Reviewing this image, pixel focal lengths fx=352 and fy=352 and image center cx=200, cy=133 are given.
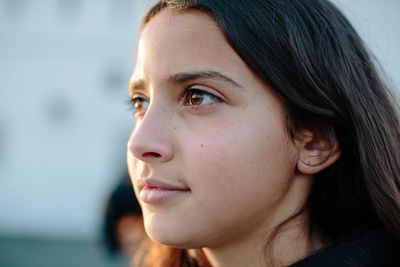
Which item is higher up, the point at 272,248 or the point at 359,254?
the point at 272,248

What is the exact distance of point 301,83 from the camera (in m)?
1.67

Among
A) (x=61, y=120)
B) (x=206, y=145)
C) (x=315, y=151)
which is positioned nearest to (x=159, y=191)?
(x=206, y=145)

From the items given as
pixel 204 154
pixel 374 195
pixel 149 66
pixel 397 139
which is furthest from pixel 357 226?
pixel 149 66

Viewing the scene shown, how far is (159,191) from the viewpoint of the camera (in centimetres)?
161

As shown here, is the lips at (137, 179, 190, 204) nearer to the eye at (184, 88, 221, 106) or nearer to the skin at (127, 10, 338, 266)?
the skin at (127, 10, 338, 266)

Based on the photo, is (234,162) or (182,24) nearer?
(234,162)

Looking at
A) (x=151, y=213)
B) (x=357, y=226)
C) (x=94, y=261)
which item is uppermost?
(x=94, y=261)

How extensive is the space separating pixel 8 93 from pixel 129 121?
576 cm

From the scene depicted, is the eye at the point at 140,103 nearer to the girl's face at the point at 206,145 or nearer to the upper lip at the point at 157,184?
the girl's face at the point at 206,145

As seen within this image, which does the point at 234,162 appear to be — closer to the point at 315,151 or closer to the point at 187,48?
the point at 315,151

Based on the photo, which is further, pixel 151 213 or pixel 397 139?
pixel 397 139

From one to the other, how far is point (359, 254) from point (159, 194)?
96cm

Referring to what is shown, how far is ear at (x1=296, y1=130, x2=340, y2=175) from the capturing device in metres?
1.74

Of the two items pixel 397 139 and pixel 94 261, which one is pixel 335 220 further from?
pixel 94 261
